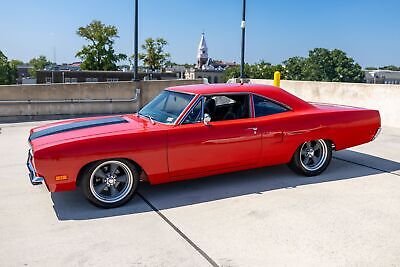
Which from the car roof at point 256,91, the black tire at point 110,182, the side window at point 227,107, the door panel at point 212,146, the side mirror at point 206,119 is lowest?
the black tire at point 110,182

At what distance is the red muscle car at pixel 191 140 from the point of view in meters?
3.92

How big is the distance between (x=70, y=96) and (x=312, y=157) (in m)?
7.91

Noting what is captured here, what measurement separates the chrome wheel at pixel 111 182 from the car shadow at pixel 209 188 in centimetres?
15

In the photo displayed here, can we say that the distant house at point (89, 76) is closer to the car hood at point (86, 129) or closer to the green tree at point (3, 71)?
the green tree at point (3, 71)

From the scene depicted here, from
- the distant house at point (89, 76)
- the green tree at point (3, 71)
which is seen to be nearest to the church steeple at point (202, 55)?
the distant house at point (89, 76)

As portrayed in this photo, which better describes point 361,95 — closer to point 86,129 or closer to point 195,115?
point 195,115

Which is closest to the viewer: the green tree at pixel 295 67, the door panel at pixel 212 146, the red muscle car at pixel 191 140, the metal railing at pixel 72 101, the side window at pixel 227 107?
the red muscle car at pixel 191 140

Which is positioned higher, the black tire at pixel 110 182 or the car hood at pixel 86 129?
the car hood at pixel 86 129

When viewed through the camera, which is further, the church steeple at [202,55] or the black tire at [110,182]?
the church steeple at [202,55]

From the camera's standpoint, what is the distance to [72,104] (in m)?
10.9

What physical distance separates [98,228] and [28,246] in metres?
0.64

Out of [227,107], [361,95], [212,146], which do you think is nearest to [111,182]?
[212,146]

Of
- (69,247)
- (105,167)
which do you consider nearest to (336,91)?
(105,167)

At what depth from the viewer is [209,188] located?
480cm
